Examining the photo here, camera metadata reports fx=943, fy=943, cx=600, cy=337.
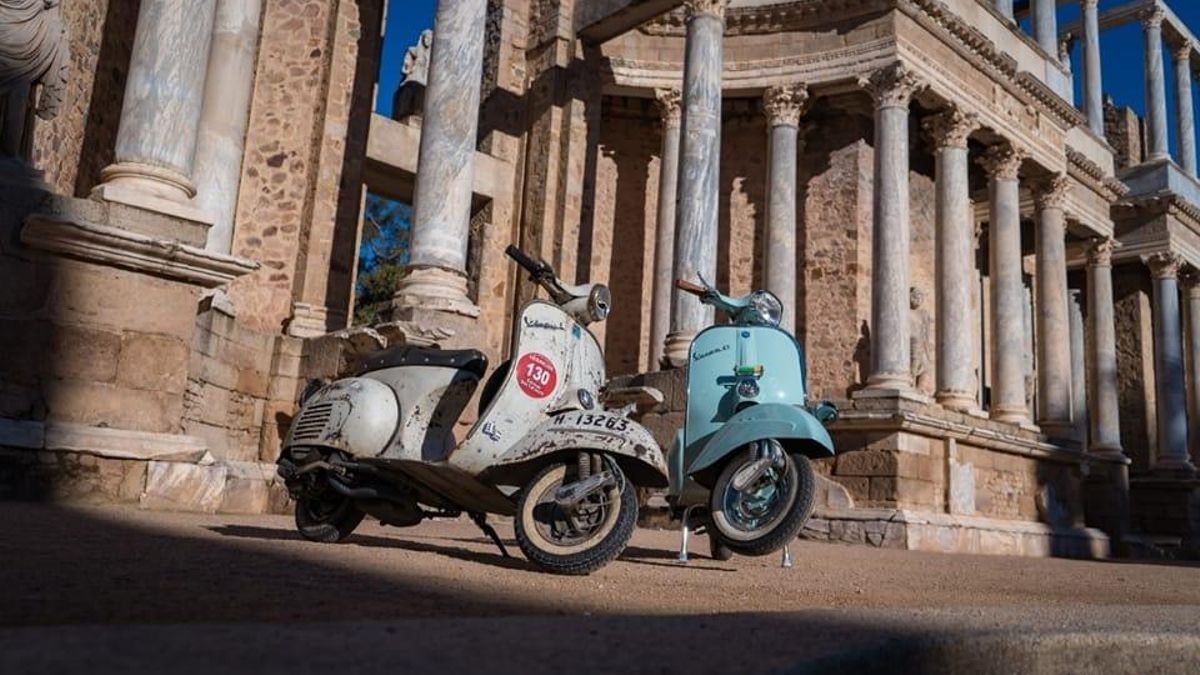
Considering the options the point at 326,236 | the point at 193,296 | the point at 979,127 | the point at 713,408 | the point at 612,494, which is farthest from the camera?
the point at 979,127

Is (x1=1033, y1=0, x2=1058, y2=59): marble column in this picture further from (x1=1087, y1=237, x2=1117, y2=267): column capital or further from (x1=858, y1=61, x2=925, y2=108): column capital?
(x1=858, y1=61, x2=925, y2=108): column capital

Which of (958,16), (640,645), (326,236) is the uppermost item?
(958,16)

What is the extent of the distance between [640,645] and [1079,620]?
69.7 inches

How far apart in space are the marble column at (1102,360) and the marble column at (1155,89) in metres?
3.92

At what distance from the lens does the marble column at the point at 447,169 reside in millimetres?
9875

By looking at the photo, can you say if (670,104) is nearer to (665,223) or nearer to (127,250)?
(665,223)

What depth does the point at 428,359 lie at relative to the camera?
496 cm

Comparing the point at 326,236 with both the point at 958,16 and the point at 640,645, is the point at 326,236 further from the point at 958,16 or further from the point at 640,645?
the point at 958,16

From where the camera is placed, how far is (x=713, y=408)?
5578 mm

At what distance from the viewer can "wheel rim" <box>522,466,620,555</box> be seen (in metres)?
4.02

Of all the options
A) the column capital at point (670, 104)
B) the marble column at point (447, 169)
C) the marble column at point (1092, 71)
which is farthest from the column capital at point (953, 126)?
the marble column at point (447, 169)

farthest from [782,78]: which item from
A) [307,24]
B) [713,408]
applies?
[713,408]

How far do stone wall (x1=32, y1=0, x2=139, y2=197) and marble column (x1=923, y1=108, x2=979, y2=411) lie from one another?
12.4m

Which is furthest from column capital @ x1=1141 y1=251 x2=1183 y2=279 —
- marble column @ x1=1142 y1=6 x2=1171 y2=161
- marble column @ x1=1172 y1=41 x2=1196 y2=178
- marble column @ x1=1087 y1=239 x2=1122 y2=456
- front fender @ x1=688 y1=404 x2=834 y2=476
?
front fender @ x1=688 y1=404 x2=834 y2=476
